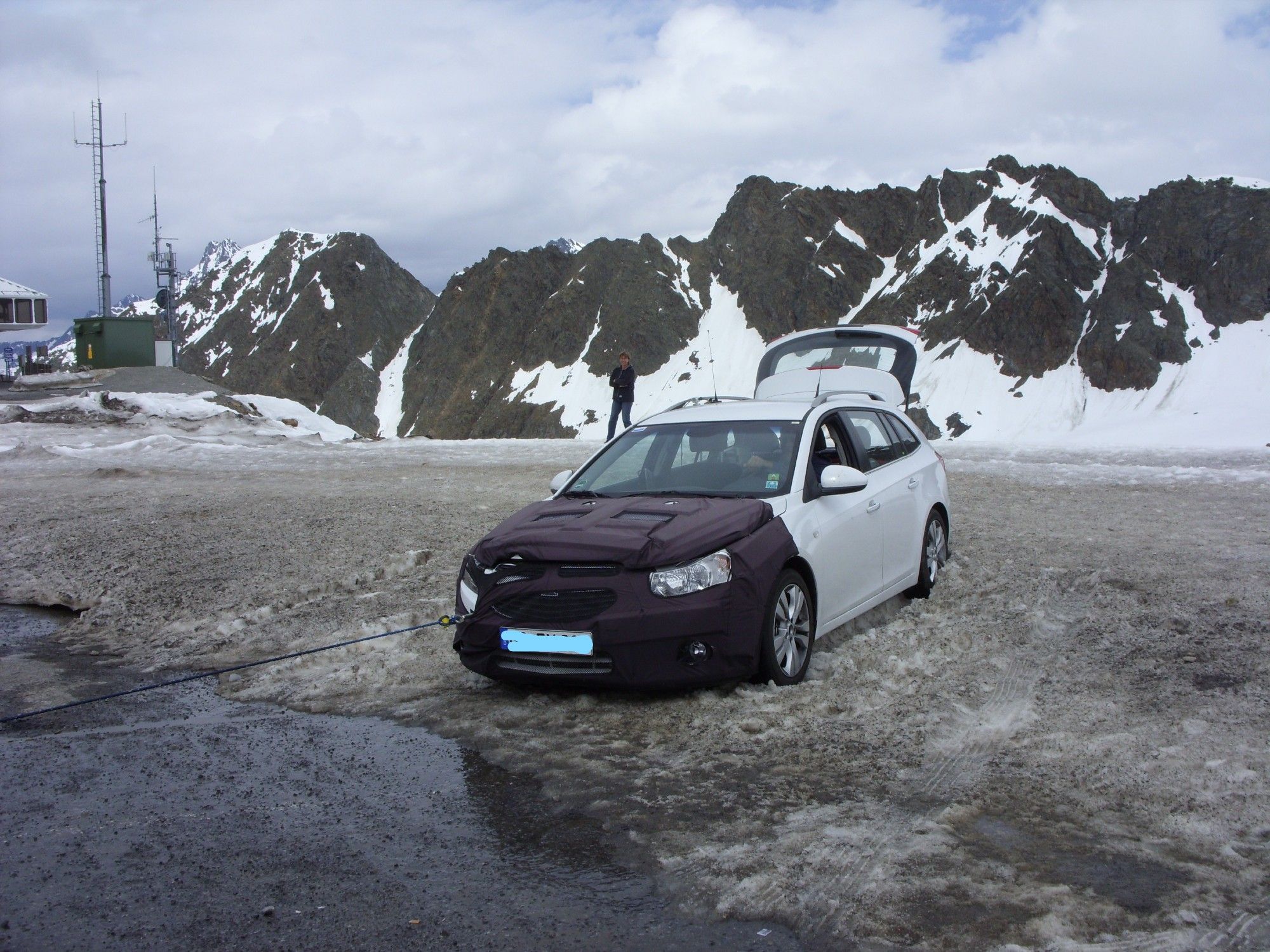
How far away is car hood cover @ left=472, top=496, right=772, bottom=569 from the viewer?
17.2 feet

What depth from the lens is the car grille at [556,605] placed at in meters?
5.21

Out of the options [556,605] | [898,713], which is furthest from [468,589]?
[898,713]

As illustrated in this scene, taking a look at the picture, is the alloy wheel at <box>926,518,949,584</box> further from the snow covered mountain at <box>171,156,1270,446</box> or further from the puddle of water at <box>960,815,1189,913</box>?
the snow covered mountain at <box>171,156,1270,446</box>

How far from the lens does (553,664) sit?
5.32m

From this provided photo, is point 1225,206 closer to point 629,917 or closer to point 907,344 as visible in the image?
point 907,344

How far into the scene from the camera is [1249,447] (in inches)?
788

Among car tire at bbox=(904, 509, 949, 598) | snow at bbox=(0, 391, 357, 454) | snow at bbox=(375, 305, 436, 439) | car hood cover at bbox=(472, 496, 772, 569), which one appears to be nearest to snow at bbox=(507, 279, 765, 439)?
snow at bbox=(375, 305, 436, 439)

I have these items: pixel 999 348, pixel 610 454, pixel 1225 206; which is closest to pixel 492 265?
pixel 999 348

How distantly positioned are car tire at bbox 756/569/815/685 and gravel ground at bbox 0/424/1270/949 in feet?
0.41

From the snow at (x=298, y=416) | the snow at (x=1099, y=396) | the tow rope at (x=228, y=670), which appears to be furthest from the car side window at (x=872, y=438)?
the snow at (x=1099, y=396)

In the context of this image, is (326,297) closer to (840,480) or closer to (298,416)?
(298,416)

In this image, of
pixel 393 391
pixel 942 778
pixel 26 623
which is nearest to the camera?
pixel 942 778

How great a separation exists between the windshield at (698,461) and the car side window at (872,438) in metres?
0.66

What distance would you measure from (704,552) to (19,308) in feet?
238
